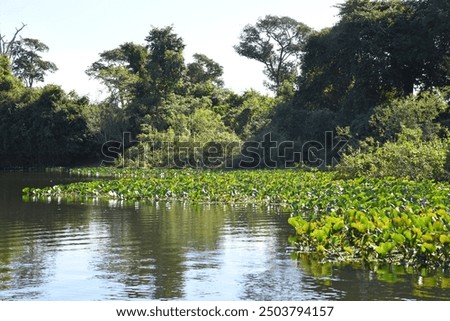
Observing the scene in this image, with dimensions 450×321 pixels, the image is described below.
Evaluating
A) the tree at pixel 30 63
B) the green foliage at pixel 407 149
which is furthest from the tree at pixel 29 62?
the green foliage at pixel 407 149

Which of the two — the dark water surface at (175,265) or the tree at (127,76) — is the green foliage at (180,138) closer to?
the tree at (127,76)

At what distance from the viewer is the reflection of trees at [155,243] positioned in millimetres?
9570

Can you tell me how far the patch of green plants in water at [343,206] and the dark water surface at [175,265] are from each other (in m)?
0.46

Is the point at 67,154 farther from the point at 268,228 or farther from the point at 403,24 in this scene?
the point at 268,228

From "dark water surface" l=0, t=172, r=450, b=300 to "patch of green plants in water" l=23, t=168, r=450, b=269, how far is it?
18.0 inches

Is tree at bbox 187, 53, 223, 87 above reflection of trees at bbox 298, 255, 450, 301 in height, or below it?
above

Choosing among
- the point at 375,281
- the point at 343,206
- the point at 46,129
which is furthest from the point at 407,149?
the point at 46,129

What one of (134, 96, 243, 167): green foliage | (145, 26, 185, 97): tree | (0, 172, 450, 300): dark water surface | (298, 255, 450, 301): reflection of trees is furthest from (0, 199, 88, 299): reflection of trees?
(145, 26, 185, 97): tree

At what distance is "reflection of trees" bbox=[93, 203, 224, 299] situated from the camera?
9.57 m

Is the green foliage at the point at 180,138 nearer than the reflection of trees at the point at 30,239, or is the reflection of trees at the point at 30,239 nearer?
the reflection of trees at the point at 30,239

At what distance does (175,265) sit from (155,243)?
7.37 feet

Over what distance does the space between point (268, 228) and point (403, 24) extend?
952 inches

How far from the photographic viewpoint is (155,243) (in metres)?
13.0

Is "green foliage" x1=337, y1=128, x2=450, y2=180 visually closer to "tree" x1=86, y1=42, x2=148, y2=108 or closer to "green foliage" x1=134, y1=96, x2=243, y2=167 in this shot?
"green foliage" x1=134, y1=96, x2=243, y2=167
